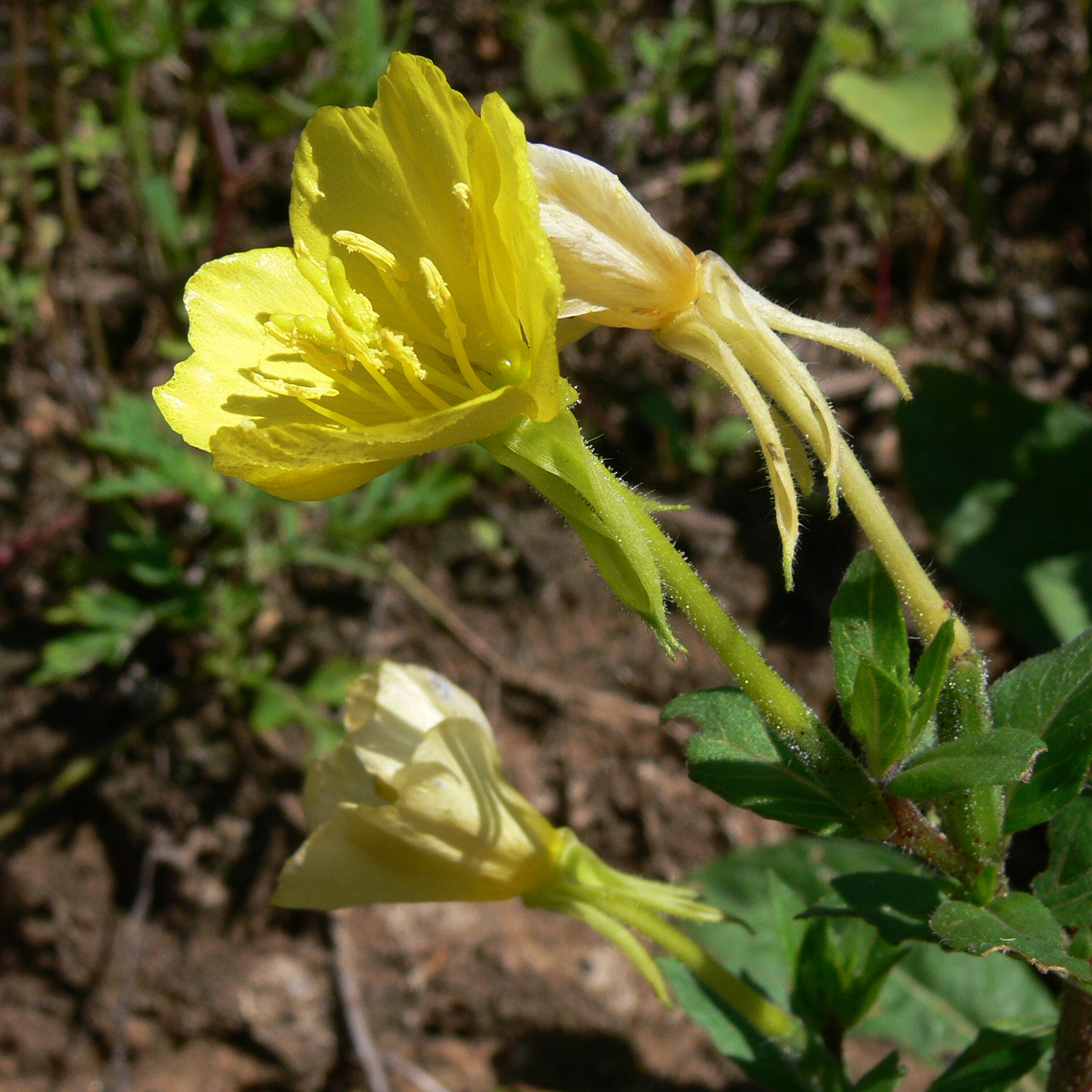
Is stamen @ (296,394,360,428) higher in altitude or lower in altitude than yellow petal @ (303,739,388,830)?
higher

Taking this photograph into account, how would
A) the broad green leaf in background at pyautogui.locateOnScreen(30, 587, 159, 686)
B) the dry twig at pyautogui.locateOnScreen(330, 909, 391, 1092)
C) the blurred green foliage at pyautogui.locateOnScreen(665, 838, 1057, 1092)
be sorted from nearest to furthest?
the blurred green foliage at pyautogui.locateOnScreen(665, 838, 1057, 1092) → the broad green leaf in background at pyautogui.locateOnScreen(30, 587, 159, 686) → the dry twig at pyautogui.locateOnScreen(330, 909, 391, 1092)

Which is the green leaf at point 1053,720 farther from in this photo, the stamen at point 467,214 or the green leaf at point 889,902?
the stamen at point 467,214

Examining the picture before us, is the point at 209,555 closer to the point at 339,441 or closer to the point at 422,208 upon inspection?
the point at 422,208

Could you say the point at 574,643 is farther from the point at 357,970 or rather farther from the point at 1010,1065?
the point at 1010,1065

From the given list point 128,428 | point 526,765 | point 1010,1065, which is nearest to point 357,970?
point 526,765

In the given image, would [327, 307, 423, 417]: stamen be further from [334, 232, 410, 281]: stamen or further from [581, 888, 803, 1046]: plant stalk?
[581, 888, 803, 1046]: plant stalk

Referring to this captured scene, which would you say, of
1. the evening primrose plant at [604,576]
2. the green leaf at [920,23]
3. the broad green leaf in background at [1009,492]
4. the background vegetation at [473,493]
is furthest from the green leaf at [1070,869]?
the green leaf at [920,23]

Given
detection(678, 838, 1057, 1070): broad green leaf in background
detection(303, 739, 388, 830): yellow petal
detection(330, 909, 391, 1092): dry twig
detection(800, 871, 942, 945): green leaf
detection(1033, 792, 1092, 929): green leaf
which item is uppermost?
detection(1033, 792, 1092, 929): green leaf

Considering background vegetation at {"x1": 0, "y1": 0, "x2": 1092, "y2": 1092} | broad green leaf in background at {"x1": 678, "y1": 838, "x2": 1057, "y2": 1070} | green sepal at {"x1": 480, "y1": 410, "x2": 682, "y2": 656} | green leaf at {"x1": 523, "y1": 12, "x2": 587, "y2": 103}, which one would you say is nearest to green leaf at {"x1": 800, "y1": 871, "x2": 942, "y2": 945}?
green sepal at {"x1": 480, "y1": 410, "x2": 682, "y2": 656}
